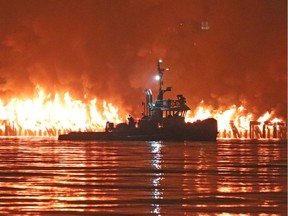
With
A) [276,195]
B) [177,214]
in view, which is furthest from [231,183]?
[177,214]

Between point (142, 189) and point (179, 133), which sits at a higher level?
point (179, 133)

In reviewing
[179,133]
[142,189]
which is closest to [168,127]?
[179,133]

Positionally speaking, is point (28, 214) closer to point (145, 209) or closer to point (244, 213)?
point (145, 209)

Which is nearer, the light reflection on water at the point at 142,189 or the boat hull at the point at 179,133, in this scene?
the light reflection on water at the point at 142,189

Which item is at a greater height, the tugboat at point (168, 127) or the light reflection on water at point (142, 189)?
the tugboat at point (168, 127)

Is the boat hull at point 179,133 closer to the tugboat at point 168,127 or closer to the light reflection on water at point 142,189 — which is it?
the tugboat at point 168,127

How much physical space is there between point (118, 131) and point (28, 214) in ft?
344

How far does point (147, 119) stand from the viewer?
133750 mm

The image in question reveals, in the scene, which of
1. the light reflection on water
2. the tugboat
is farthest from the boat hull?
the light reflection on water

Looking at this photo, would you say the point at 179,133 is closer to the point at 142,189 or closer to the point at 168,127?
the point at 168,127

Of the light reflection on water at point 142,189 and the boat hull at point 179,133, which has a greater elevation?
the boat hull at point 179,133

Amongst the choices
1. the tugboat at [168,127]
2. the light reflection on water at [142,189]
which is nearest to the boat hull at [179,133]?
the tugboat at [168,127]

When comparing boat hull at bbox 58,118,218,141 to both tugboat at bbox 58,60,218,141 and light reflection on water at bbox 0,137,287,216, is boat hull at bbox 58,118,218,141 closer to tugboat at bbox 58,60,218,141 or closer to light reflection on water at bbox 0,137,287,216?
tugboat at bbox 58,60,218,141

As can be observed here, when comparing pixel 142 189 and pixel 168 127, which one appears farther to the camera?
pixel 168 127
